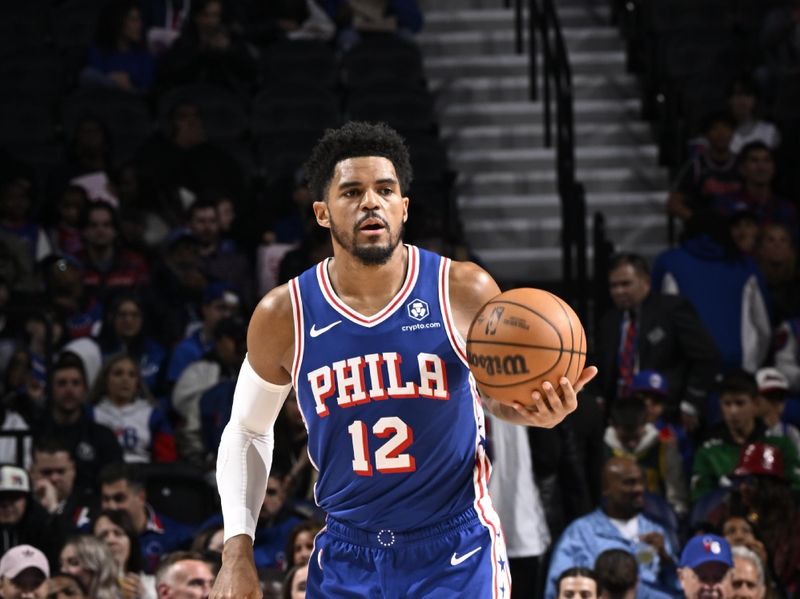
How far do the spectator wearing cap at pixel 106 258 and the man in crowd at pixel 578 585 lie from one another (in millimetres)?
Result: 3879

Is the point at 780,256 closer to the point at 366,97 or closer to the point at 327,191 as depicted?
the point at 366,97

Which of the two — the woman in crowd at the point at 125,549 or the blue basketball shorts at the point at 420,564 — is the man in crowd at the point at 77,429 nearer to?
the woman in crowd at the point at 125,549

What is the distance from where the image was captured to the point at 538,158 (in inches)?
472

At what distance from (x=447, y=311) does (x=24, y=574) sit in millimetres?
3249

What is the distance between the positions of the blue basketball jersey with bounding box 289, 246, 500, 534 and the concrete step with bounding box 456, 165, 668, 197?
7215 mm

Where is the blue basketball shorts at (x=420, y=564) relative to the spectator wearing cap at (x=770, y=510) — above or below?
above

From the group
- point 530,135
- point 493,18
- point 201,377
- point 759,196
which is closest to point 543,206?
point 530,135

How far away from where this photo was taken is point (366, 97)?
11453mm

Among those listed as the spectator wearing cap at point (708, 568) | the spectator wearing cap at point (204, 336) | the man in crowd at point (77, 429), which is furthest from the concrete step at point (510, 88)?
the spectator wearing cap at point (708, 568)

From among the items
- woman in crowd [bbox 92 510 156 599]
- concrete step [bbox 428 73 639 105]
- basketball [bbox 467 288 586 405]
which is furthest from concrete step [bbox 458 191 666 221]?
basketball [bbox 467 288 586 405]

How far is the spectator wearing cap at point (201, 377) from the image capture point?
894 centimetres

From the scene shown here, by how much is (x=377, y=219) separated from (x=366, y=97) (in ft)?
23.0

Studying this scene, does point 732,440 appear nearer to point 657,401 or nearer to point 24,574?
point 657,401

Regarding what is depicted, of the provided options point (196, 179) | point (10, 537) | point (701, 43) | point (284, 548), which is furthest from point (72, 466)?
point (701, 43)
